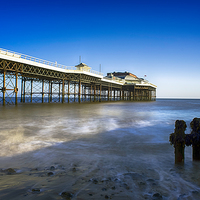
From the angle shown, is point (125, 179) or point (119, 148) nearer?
point (125, 179)

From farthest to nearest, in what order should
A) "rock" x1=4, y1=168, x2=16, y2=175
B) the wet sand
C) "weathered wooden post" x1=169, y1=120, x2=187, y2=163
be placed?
"weathered wooden post" x1=169, y1=120, x2=187, y2=163 → "rock" x1=4, y1=168, x2=16, y2=175 → the wet sand

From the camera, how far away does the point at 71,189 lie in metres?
3.46

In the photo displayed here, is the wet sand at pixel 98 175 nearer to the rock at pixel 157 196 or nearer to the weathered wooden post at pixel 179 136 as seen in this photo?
the rock at pixel 157 196

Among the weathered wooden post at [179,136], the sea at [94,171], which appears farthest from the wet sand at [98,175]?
the weathered wooden post at [179,136]

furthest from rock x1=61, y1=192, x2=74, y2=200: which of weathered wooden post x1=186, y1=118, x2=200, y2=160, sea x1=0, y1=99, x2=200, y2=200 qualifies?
weathered wooden post x1=186, y1=118, x2=200, y2=160

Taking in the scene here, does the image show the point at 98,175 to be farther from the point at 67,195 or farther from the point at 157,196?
the point at 157,196

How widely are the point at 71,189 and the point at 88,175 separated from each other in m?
0.72

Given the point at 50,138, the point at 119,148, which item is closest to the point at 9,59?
the point at 50,138

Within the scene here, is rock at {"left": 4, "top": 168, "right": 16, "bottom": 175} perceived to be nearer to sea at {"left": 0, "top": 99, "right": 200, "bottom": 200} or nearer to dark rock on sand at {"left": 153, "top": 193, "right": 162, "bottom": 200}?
sea at {"left": 0, "top": 99, "right": 200, "bottom": 200}

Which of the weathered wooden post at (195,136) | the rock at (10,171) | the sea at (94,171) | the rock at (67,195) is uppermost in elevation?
the weathered wooden post at (195,136)

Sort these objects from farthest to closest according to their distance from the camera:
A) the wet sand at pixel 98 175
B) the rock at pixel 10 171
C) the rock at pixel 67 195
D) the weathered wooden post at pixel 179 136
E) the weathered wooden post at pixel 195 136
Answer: the weathered wooden post at pixel 195 136 → the weathered wooden post at pixel 179 136 → the rock at pixel 10 171 → the wet sand at pixel 98 175 → the rock at pixel 67 195

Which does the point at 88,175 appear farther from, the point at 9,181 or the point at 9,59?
the point at 9,59

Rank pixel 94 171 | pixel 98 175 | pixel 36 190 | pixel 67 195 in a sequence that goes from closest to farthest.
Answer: pixel 67 195, pixel 36 190, pixel 98 175, pixel 94 171

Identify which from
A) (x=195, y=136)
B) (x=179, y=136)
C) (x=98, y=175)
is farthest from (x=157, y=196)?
(x=195, y=136)
